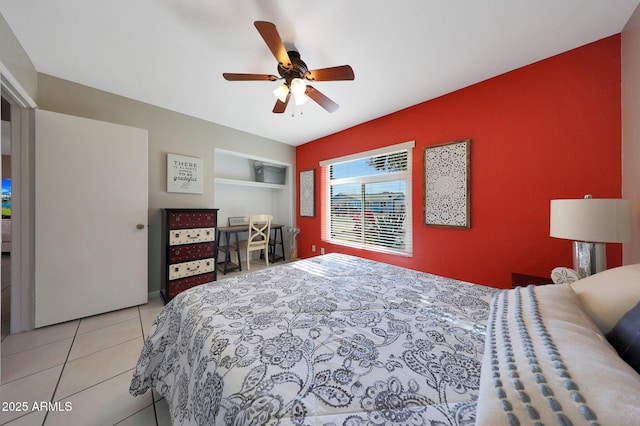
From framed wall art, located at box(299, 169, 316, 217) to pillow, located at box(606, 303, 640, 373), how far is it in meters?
3.37

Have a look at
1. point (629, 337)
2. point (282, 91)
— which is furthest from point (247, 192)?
point (629, 337)

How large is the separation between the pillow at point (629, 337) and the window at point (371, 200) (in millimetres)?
2054

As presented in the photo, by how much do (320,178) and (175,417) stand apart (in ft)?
Answer: 10.8

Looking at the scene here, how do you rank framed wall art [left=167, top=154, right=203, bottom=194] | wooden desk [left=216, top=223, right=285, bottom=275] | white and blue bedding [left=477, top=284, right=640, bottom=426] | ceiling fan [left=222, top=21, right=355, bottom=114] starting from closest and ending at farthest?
white and blue bedding [left=477, top=284, right=640, bottom=426] < ceiling fan [left=222, top=21, right=355, bottom=114] < framed wall art [left=167, top=154, right=203, bottom=194] < wooden desk [left=216, top=223, right=285, bottom=275]

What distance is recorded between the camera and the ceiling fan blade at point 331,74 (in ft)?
5.01

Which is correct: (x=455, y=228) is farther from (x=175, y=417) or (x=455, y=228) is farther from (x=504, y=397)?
(x=175, y=417)

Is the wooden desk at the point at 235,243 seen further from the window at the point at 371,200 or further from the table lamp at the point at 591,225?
the table lamp at the point at 591,225

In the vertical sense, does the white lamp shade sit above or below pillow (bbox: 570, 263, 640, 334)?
above

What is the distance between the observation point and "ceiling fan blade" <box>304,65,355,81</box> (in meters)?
1.53

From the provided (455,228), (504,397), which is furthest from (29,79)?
(455,228)

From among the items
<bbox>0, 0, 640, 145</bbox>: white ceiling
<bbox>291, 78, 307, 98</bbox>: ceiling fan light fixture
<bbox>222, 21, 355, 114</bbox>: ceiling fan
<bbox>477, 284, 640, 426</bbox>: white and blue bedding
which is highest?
<bbox>0, 0, 640, 145</bbox>: white ceiling

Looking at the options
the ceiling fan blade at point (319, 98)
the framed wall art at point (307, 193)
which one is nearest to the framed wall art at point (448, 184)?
the ceiling fan blade at point (319, 98)

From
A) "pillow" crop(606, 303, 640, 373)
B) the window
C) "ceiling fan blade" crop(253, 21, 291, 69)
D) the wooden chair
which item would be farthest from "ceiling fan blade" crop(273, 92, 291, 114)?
"pillow" crop(606, 303, 640, 373)

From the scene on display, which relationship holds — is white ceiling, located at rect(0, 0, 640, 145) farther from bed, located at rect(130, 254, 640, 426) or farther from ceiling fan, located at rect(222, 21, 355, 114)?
bed, located at rect(130, 254, 640, 426)
